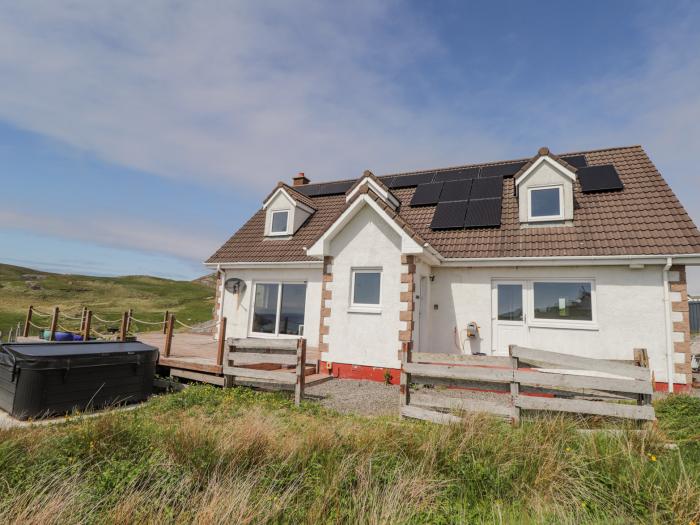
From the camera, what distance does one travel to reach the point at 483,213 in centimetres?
1288

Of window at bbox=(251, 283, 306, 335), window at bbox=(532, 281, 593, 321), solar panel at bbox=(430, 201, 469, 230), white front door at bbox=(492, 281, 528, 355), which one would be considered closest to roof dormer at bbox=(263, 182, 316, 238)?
window at bbox=(251, 283, 306, 335)

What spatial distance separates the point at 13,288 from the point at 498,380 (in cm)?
6386

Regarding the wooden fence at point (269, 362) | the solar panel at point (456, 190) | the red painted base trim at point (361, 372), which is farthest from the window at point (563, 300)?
the wooden fence at point (269, 362)

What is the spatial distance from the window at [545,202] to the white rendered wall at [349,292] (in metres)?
5.01

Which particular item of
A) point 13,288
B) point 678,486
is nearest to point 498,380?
point 678,486

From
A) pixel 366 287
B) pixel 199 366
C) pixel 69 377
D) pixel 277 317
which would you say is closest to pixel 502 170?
pixel 366 287

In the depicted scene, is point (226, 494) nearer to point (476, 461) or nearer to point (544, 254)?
point (476, 461)

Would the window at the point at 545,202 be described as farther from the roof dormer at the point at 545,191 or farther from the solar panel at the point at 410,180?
the solar panel at the point at 410,180

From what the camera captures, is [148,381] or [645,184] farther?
[645,184]

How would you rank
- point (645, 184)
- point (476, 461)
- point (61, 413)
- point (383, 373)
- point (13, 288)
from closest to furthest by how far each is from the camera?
point (476, 461), point (61, 413), point (383, 373), point (645, 184), point (13, 288)

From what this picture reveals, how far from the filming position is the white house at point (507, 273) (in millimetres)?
9820

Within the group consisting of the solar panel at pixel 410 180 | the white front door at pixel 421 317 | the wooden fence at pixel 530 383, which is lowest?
the wooden fence at pixel 530 383

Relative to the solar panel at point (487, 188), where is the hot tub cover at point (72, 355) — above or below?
below

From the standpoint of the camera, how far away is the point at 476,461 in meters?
4.30
